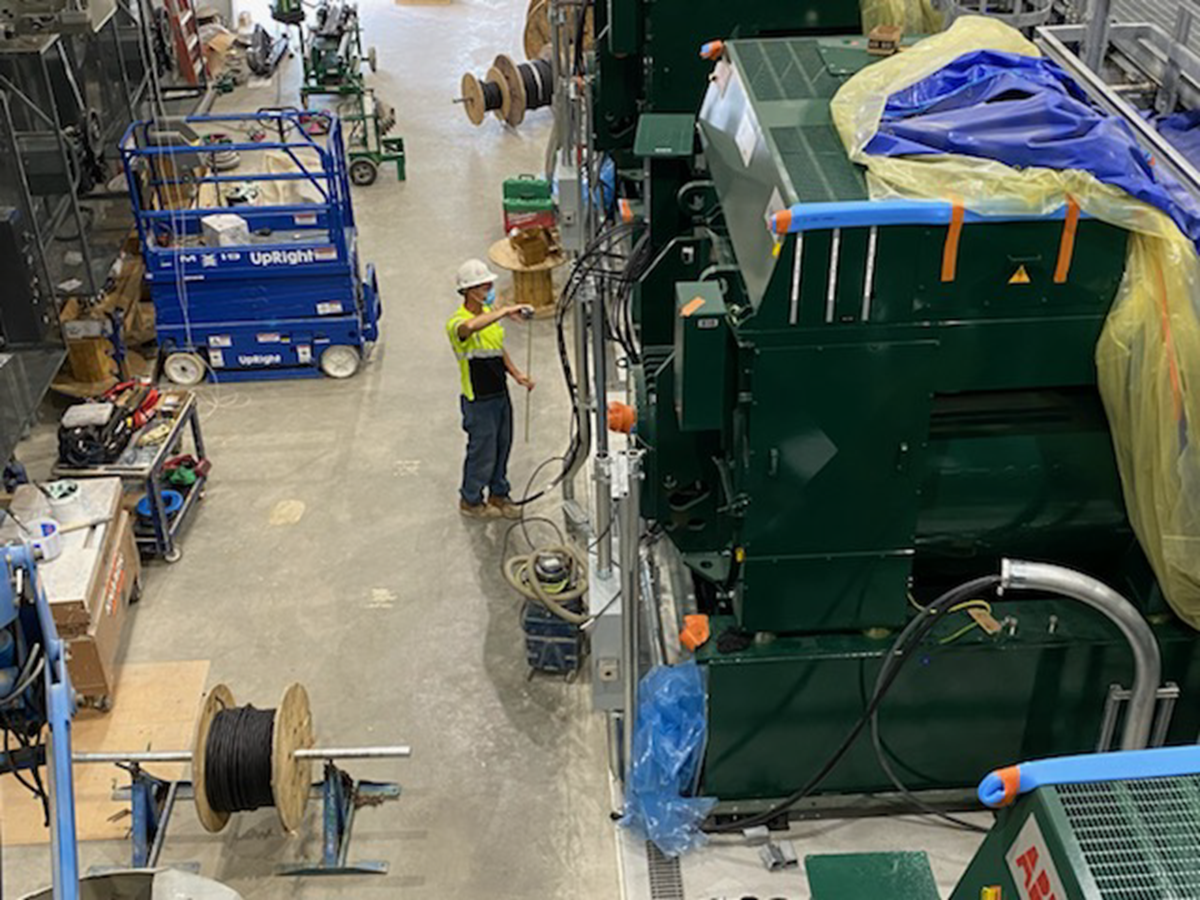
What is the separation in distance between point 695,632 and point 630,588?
12.7 inches

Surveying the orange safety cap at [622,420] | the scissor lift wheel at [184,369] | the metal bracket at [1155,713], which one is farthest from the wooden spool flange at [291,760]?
the scissor lift wheel at [184,369]

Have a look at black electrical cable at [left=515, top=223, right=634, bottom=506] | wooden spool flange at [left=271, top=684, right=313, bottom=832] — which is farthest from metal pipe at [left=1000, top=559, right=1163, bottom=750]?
wooden spool flange at [left=271, top=684, right=313, bottom=832]

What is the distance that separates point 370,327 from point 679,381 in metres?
5.46

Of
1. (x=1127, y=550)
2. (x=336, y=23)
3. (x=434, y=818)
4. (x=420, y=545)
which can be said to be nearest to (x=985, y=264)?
(x=1127, y=550)

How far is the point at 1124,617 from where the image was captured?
4.72 meters

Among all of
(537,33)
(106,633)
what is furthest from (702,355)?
(537,33)

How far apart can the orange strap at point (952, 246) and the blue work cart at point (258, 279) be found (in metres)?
5.68

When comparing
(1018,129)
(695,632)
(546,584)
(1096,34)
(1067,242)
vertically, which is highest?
(1018,129)

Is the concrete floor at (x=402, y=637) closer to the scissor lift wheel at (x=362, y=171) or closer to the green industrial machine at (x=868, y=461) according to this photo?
the green industrial machine at (x=868, y=461)

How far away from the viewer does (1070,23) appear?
23.0 feet

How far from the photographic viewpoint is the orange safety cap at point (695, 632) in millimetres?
5348

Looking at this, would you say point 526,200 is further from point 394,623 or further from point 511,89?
point 394,623

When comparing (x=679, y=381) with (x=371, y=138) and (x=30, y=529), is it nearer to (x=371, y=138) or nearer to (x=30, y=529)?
(x=30, y=529)

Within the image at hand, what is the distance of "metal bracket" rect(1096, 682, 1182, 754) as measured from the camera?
530 centimetres
